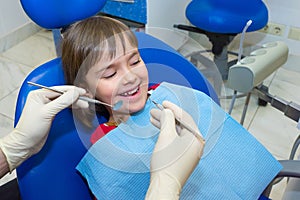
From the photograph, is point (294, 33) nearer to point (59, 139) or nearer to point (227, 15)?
point (227, 15)

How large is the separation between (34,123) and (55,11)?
1.02 feet

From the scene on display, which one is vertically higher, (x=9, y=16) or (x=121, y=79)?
(x=121, y=79)

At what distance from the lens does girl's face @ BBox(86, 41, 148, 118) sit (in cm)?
90

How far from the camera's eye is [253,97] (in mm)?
2137

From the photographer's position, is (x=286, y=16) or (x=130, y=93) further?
(x=286, y=16)

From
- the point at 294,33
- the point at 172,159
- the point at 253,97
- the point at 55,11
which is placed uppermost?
the point at 55,11

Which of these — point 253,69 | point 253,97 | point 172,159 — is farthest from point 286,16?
point 172,159

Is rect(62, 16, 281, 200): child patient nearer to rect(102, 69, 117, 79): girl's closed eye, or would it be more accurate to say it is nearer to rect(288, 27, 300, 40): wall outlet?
rect(102, 69, 117, 79): girl's closed eye

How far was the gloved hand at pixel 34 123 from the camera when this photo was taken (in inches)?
34.4

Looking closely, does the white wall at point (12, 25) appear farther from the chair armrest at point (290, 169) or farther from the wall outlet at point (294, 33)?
the chair armrest at point (290, 169)

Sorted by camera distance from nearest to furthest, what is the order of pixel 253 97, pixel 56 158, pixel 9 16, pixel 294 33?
pixel 56 158 → pixel 253 97 → pixel 294 33 → pixel 9 16

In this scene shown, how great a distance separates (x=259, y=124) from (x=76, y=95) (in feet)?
4.36

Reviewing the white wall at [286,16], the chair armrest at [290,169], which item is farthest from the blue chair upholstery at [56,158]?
the white wall at [286,16]

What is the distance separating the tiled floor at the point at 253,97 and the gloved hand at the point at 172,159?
3.08 ft
